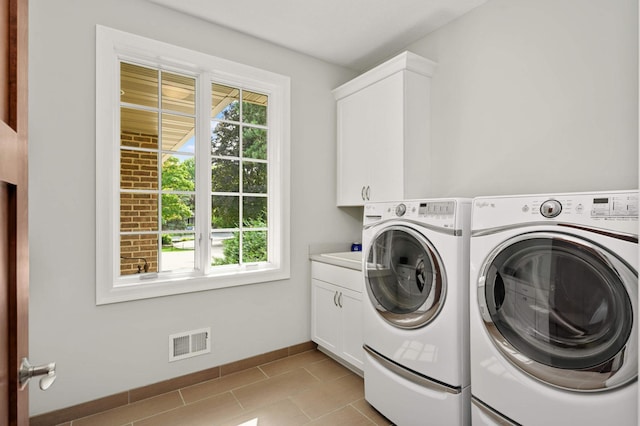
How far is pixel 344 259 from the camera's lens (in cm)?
255

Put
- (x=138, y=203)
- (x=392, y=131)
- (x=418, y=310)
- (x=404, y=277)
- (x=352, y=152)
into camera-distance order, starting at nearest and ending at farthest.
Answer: (x=418, y=310), (x=404, y=277), (x=138, y=203), (x=392, y=131), (x=352, y=152)

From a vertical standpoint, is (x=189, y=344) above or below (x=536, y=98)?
below

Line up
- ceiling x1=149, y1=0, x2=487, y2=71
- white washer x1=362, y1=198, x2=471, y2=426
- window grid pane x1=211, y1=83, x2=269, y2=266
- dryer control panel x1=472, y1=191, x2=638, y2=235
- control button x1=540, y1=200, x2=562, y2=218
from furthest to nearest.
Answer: window grid pane x1=211, y1=83, x2=269, y2=266, ceiling x1=149, y1=0, x2=487, y2=71, white washer x1=362, y1=198, x2=471, y2=426, control button x1=540, y1=200, x2=562, y2=218, dryer control panel x1=472, y1=191, x2=638, y2=235

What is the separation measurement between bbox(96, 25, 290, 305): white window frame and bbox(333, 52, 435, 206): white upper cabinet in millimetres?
602

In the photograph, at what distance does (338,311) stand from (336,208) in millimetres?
970

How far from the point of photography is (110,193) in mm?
2080

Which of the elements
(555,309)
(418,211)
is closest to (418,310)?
(418,211)

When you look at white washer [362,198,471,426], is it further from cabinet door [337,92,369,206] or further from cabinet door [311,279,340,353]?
cabinet door [337,92,369,206]

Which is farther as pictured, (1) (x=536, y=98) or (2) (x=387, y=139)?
(2) (x=387, y=139)

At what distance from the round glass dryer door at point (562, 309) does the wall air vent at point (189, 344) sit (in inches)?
73.7

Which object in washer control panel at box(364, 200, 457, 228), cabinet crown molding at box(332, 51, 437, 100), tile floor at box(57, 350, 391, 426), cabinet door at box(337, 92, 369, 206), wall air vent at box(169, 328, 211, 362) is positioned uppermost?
cabinet crown molding at box(332, 51, 437, 100)

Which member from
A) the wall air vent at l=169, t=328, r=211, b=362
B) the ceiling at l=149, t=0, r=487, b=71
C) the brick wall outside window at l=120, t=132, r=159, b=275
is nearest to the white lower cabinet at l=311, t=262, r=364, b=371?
the wall air vent at l=169, t=328, r=211, b=362

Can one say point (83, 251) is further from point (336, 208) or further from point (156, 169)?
point (336, 208)

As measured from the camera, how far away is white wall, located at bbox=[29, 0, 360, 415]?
74.2 inches
